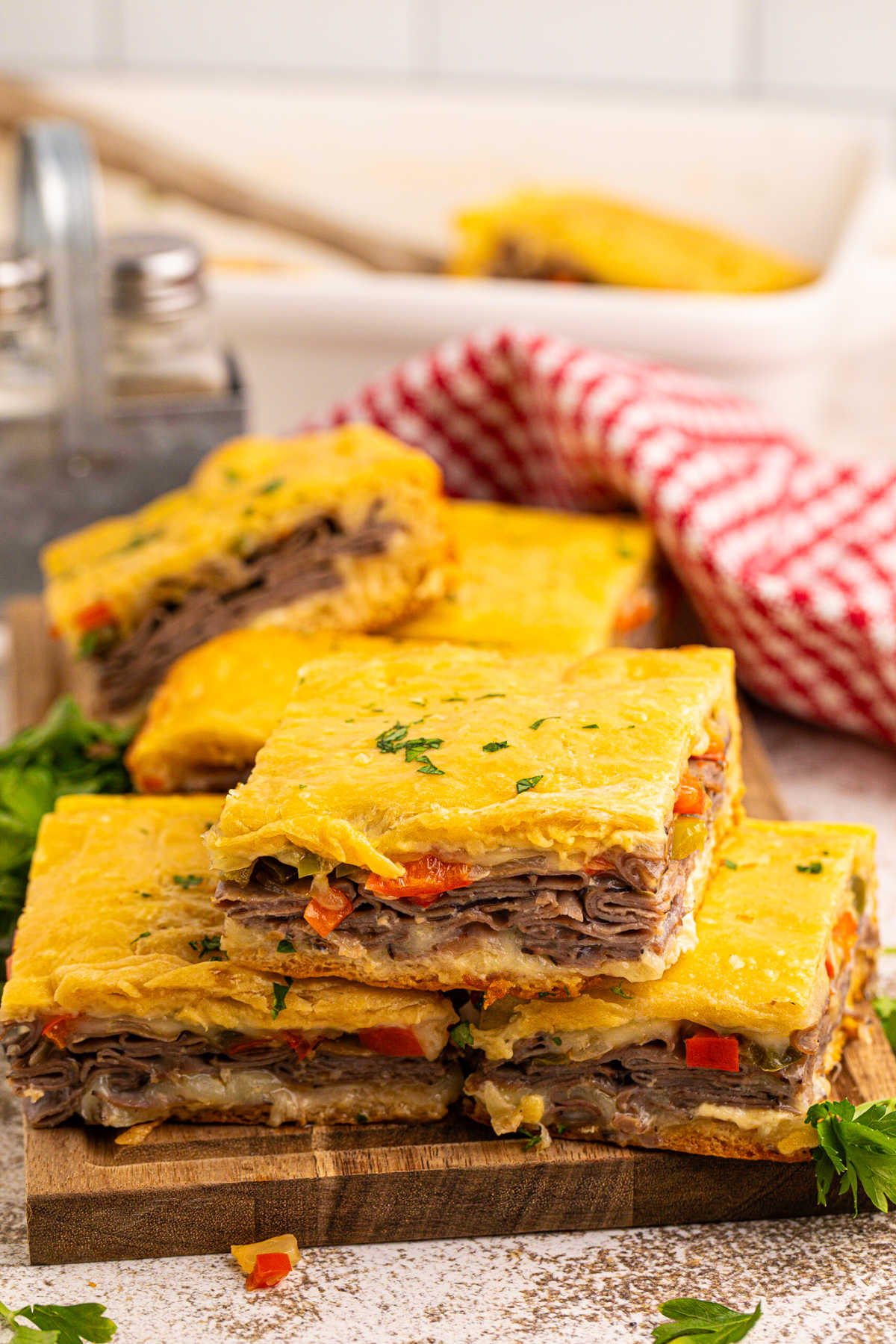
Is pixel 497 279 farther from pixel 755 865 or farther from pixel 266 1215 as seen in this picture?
pixel 266 1215

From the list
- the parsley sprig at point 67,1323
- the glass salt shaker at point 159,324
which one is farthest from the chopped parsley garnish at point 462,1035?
the glass salt shaker at point 159,324

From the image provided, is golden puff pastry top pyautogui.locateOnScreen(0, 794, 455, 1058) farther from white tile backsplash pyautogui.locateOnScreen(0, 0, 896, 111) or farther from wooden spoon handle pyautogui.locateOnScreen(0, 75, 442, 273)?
white tile backsplash pyautogui.locateOnScreen(0, 0, 896, 111)

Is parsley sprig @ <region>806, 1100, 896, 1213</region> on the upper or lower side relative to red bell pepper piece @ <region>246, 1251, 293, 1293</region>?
upper

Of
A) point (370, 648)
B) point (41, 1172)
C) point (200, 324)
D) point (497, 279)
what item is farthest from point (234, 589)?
point (497, 279)

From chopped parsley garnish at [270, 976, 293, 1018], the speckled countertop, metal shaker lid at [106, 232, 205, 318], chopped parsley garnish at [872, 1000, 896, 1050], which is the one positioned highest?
metal shaker lid at [106, 232, 205, 318]

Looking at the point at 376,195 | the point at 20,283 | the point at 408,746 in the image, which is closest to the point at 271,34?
the point at 376,195

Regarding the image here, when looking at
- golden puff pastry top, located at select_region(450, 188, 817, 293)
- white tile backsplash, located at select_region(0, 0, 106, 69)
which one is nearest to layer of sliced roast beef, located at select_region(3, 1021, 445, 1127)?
golden puff pastry top, located at select_region(450, 188, 817, 293)
